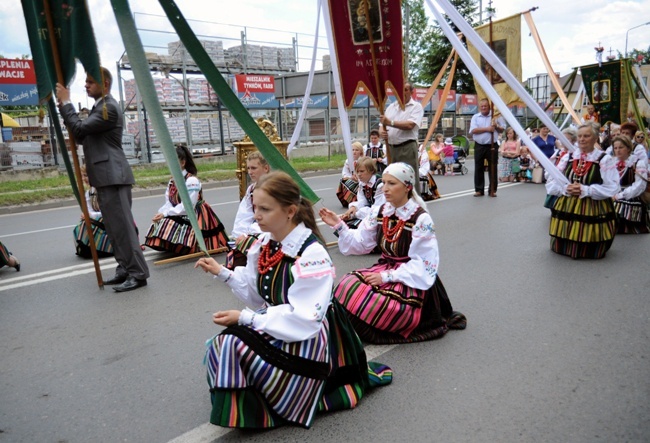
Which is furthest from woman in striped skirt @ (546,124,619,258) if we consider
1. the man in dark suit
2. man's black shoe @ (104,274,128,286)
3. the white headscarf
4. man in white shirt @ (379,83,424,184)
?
man's black shoe @ (104,274,128,286)

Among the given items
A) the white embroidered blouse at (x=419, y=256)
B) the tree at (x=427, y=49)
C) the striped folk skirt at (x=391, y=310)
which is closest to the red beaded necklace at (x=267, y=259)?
the white embroidered blouse at (x=419, y=256)

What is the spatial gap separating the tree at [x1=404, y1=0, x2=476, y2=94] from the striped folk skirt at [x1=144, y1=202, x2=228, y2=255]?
37430 mm

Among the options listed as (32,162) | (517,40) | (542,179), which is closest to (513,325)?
(517,40)

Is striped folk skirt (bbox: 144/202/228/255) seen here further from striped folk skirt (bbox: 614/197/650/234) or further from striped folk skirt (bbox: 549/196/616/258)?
striped folk skirt (bbox: 614/197/650/234)

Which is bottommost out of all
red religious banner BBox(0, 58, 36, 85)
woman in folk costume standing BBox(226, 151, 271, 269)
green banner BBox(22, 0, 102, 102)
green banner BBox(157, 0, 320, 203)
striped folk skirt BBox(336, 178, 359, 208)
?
striped folk skirt BBox(336, 178, 359, 208)

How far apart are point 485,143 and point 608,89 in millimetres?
2666

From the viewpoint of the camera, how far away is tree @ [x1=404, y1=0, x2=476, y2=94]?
140 feet

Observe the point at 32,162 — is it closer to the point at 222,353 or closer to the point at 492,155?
the point at 492,155

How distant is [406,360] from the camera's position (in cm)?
369

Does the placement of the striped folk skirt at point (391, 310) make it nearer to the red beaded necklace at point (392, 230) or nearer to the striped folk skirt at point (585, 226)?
the red beaded necklace at point (392, 230)

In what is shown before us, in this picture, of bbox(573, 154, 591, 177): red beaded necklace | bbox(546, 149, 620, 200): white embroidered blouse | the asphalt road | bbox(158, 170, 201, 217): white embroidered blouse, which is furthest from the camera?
bbox(158, 170, 201, 217): white embroidered blouse

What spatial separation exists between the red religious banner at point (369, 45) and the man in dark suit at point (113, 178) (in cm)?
239

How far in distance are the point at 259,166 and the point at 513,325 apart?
2.78 metres

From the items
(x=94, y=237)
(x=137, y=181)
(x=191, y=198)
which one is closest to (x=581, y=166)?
(x=191, y=198)
